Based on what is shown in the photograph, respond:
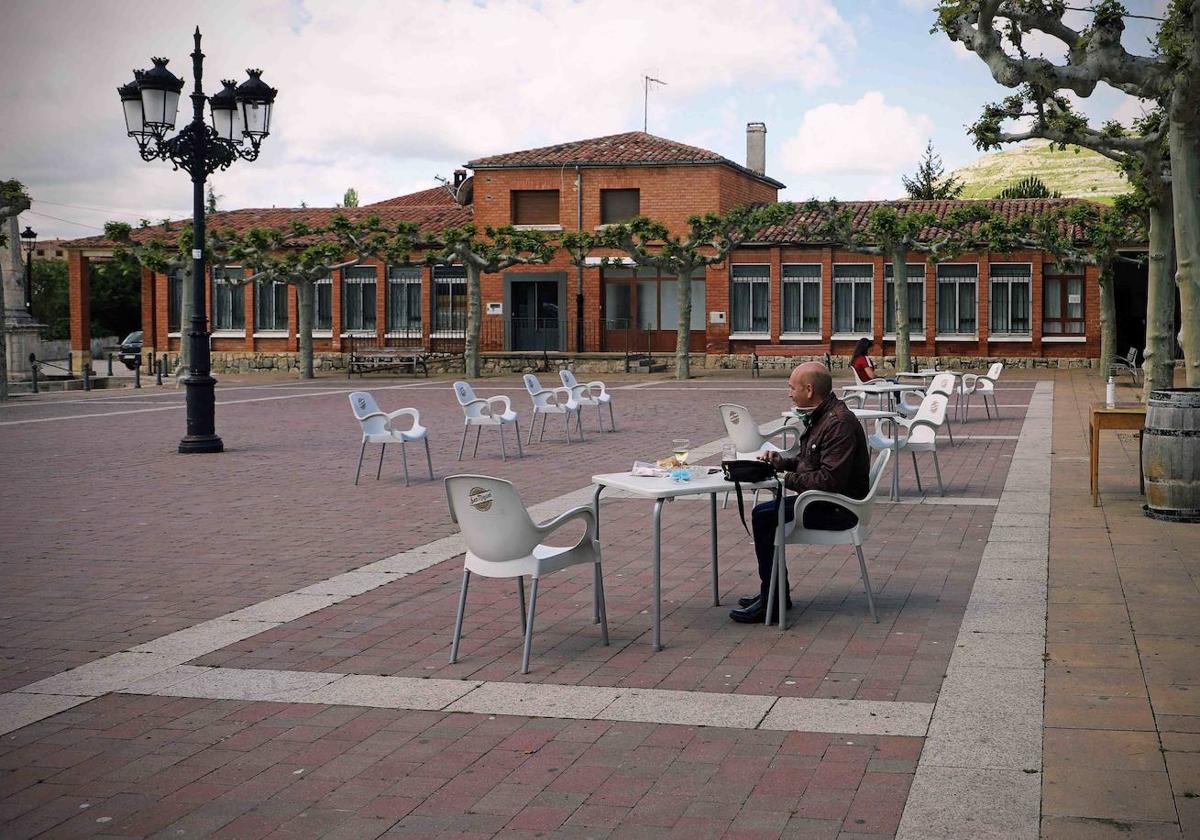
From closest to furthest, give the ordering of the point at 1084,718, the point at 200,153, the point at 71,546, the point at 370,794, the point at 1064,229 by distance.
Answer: the point at 370,794
the point at 1084,718
the point at 71,546
the point at 200,153
the point at 1064,229

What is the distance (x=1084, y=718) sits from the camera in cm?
512

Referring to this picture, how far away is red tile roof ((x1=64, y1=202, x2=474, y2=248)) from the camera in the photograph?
47219mm

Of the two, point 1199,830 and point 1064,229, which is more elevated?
point 1064,229

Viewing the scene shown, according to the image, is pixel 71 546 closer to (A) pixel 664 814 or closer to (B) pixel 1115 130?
(A) pixel 664 814

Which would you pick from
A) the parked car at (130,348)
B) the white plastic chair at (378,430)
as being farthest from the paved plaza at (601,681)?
the parked car at (130,348)

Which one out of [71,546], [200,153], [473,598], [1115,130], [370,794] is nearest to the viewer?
[370,794]

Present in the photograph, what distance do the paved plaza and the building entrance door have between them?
107 ft

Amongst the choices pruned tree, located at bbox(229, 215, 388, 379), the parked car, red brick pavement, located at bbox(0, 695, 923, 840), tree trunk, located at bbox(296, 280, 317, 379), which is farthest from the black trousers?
the parked car

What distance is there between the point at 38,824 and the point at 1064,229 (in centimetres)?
3963

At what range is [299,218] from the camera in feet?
159

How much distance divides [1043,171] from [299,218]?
14198 cm

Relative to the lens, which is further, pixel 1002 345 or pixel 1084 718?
pixel 1002 345

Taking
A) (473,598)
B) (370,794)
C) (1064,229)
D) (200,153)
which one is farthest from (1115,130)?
(1064,229)

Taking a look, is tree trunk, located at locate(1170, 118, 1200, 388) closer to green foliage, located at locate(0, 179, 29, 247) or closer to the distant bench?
green foliage, located at locate(0, 179, 29, 247)
